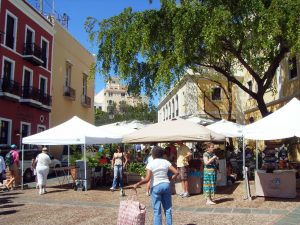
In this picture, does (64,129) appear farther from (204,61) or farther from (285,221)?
(285,221)

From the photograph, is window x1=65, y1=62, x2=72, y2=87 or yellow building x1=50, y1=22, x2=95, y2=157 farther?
window x1=65, y1=62, x2=72, y2=87

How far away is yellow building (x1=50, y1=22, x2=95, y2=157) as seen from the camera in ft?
102

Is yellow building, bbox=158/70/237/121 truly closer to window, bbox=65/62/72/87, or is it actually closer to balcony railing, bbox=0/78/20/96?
window, bbox=65/62/72/87

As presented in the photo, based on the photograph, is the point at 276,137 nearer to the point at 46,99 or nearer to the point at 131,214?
the point at 131,214

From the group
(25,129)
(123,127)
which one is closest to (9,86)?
(25,129)

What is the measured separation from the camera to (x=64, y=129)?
49.7 feet

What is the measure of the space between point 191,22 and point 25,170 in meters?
10.3

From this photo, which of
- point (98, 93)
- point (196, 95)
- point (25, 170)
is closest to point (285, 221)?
point (25, 170)

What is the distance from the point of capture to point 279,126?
36.0 feet

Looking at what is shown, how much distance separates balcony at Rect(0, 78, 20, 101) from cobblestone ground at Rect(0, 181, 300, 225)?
10.9 m

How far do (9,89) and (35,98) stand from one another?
294cm

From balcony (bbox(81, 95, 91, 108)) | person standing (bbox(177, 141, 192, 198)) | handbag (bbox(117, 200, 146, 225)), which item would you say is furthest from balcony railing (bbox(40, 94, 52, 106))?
handbag (bbox(117, 200, 146, 225))

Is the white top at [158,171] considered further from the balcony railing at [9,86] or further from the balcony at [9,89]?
the balcony railing at [9,86]

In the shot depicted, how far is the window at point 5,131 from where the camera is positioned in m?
23.7
